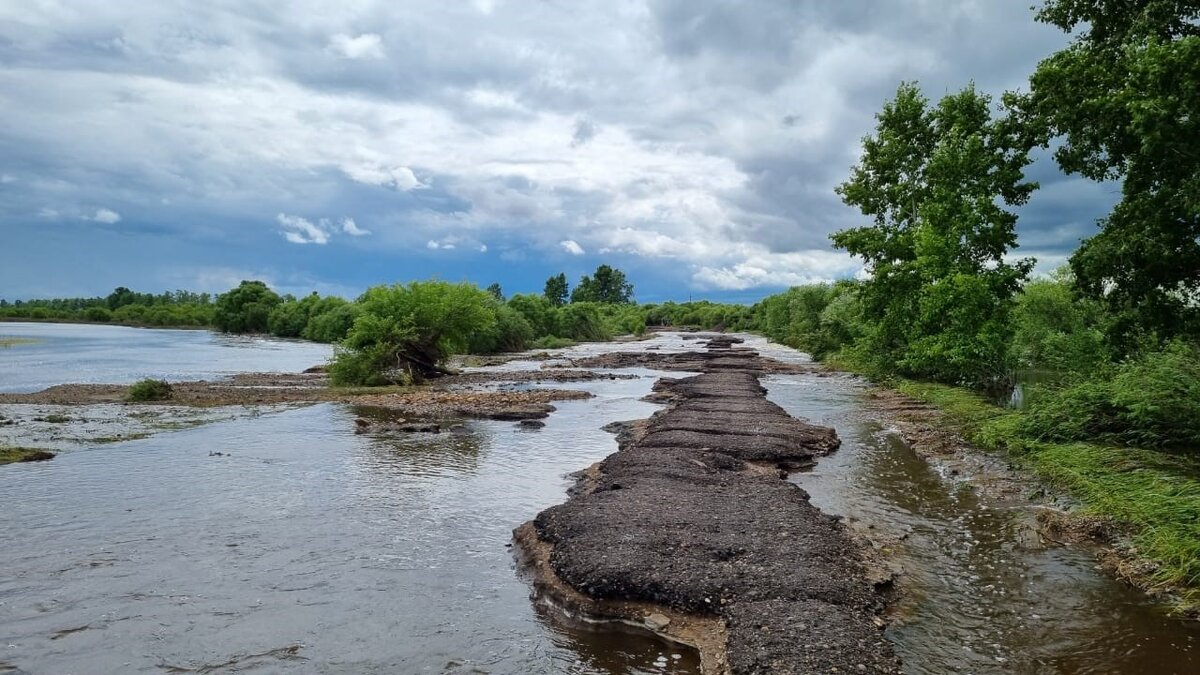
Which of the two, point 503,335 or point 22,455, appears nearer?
A: point 22,455

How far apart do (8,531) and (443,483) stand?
314 inches

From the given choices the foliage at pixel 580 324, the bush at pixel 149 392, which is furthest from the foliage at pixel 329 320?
the bush at pixel 149 392

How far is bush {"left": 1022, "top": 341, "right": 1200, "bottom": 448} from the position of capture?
16375mm

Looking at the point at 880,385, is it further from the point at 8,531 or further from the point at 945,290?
the point at 8,531

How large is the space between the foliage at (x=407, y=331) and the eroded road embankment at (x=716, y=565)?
90.4ft

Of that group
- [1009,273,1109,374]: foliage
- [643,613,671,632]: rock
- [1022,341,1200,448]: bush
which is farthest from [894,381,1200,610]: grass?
[1009,273,1109,374]: foliage

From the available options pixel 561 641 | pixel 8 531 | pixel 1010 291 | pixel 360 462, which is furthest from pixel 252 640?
pixel 1010 291

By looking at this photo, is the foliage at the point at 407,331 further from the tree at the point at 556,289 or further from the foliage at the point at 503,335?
the tree at the point at 556,289

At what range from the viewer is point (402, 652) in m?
8.16

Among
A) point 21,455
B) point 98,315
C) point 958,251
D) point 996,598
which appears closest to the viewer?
point 996,598

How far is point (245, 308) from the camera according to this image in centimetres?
12975

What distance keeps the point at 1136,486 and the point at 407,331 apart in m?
37.9

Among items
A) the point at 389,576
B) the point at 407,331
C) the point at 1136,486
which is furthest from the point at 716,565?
the point at 407,331

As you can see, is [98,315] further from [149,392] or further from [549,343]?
[149,392]
